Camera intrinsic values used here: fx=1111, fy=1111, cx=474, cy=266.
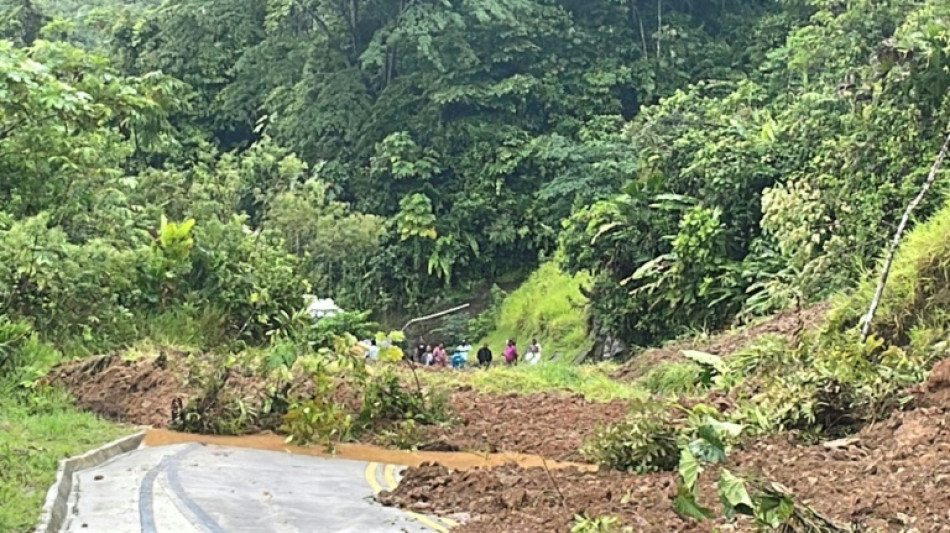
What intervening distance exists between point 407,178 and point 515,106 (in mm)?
4351

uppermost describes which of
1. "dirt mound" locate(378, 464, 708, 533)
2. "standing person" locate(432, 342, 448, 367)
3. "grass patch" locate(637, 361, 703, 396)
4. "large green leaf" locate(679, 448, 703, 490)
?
"large green leaf" locate(679, 448, 703, 490)

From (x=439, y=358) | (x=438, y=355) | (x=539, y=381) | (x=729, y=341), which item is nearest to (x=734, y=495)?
(x=539, y=381)

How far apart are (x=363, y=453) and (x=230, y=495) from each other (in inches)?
132

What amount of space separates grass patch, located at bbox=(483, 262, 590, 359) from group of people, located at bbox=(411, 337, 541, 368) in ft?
1.81

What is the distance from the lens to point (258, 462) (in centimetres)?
1152

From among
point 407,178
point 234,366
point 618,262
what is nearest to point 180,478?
point 234,366

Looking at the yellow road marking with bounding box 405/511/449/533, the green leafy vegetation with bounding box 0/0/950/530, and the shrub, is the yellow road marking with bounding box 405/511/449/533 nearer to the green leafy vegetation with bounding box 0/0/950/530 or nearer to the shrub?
the green leafy vegetation with bounding box 0/0/950/530

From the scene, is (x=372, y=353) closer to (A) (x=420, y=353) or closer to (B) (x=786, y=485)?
(A) (x=420, y=353)

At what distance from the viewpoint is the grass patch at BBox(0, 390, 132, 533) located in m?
8.03

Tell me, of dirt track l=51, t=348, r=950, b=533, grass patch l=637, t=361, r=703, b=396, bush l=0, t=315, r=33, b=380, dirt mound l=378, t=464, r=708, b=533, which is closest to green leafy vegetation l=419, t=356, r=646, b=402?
grass patch l=637, t=361, r=703, b=396

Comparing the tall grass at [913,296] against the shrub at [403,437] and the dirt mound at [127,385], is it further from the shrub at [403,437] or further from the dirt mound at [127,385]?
the dirt mound at [127,385]

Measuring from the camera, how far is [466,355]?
30.4m

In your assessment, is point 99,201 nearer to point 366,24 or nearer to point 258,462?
point 258,462

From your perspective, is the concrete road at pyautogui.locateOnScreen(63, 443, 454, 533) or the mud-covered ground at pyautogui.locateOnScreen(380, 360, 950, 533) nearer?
the mud-covered ground at pyautogui.locateOnScreen(380, 360, 950, 533)
